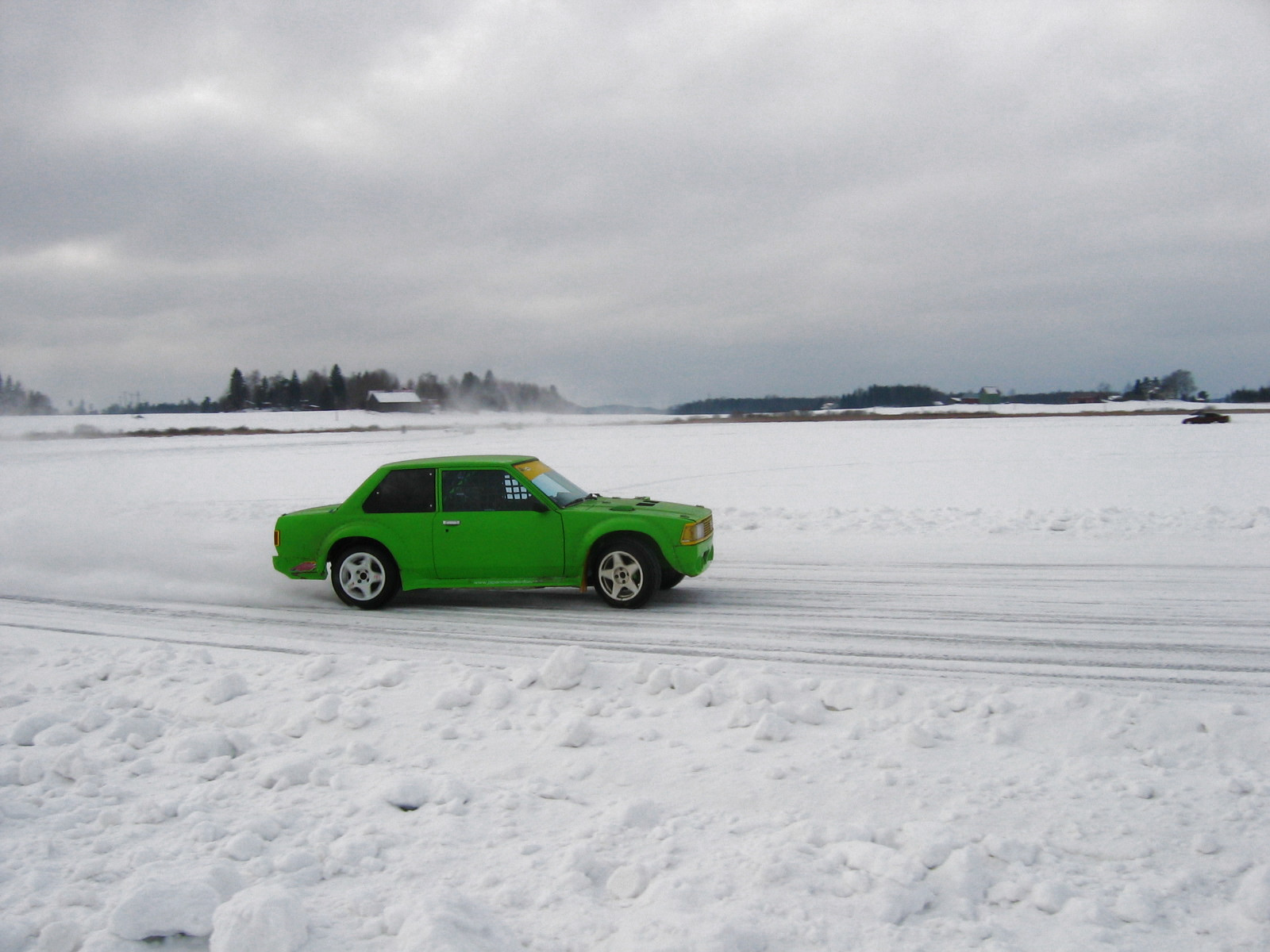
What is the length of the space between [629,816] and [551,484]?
5302 mm

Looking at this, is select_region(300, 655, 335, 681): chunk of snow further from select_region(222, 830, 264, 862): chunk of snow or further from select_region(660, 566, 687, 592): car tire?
select_region(660, 566, 687, 592): car tire

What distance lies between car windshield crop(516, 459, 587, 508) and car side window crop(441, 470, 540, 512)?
0.20 meters

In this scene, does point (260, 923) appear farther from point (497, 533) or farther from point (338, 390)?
point (338, 390)

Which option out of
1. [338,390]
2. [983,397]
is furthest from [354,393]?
[983,397]

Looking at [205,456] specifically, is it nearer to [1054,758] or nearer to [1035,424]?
[1054,758]

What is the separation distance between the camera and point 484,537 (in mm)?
8398

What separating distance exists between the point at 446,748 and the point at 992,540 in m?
9.20

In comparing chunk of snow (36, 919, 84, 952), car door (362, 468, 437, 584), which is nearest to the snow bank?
chunk of snow (36, 919, 84, 952)

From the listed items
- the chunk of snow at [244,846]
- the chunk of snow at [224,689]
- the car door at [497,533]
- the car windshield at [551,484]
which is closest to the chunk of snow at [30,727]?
the chunk of snow at [224,689]

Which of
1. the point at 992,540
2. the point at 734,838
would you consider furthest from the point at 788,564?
the point at 734,838

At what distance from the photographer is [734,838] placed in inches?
146

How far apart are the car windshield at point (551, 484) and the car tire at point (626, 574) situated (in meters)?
0.77

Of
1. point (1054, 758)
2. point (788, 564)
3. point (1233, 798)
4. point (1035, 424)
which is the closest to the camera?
point (1233, 798)

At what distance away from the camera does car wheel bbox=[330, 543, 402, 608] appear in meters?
8.60
